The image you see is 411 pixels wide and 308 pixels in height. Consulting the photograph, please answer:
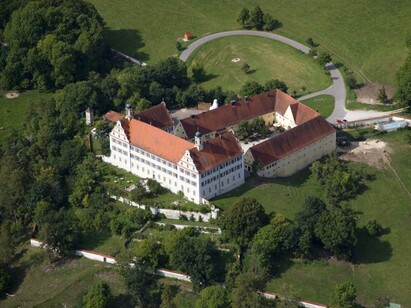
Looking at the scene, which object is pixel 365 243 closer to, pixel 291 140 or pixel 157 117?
pixel 291 140

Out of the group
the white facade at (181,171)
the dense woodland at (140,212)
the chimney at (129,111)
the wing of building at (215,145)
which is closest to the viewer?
the dense woodland at (140,212)

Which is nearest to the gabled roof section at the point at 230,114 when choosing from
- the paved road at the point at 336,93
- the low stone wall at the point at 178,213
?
the paved road at the point at 336,93

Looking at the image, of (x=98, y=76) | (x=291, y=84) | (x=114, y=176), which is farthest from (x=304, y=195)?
(x=98, y=76)

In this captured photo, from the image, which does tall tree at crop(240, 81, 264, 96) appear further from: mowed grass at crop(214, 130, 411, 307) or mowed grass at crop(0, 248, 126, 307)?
mowed grass at crop(0, 248, 126, 307)

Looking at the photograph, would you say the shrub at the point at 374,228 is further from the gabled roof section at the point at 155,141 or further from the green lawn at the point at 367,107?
the green lawn at the point at 367,107

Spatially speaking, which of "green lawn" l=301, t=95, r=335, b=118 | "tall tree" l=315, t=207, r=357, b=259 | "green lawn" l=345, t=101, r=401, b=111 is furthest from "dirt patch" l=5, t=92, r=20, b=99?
"tall tree" l=315, t=207, r=357, b=259

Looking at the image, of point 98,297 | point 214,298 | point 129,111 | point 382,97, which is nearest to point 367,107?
point 382,97

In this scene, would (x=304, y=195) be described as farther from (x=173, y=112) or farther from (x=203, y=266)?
(x=173, y=112)

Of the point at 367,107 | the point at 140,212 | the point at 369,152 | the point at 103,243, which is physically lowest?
the point at 103,243
